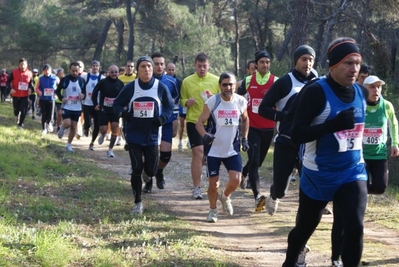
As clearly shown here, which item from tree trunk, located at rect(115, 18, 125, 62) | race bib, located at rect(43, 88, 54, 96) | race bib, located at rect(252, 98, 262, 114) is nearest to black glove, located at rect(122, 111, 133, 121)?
race bib, located at rect(252, 98, 262, 114)

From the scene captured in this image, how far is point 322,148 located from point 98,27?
38.2 m

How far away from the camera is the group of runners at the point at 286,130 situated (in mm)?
4883

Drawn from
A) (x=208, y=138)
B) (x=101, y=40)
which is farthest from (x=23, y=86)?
(x=101, y=40)

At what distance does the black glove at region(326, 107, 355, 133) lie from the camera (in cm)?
469

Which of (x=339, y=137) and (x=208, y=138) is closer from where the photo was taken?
(x=339, y=137)

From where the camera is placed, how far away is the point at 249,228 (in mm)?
8469

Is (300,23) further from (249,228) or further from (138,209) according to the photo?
(138,209)

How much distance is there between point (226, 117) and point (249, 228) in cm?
149

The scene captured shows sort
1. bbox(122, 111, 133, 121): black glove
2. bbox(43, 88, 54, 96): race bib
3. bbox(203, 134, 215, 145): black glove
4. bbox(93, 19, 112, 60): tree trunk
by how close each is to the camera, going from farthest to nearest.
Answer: bbox(93, 19, 112, 60): tree trunk
bbox(43, 88, 54, 96): race bib
bbox(122, 111, 133, 121): black glove
bbox(203, 134, 215, 145): black glove

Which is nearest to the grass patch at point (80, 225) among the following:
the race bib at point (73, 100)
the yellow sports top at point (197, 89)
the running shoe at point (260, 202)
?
the running shoe at point (260, 202)

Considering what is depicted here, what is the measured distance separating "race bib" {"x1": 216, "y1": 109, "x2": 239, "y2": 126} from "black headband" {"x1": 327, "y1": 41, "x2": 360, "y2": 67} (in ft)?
11.6

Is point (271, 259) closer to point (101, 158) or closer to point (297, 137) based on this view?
point (297, 137)

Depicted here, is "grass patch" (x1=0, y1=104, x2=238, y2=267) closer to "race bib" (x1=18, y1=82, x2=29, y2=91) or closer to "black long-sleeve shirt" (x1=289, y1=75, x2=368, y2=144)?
"black long-sleeve shirt" (x1=289, y1=75, x2=368, y2=144)

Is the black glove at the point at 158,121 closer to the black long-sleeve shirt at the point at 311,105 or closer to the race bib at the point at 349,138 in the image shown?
the black long-sleeve shirt at the point at 311,105
